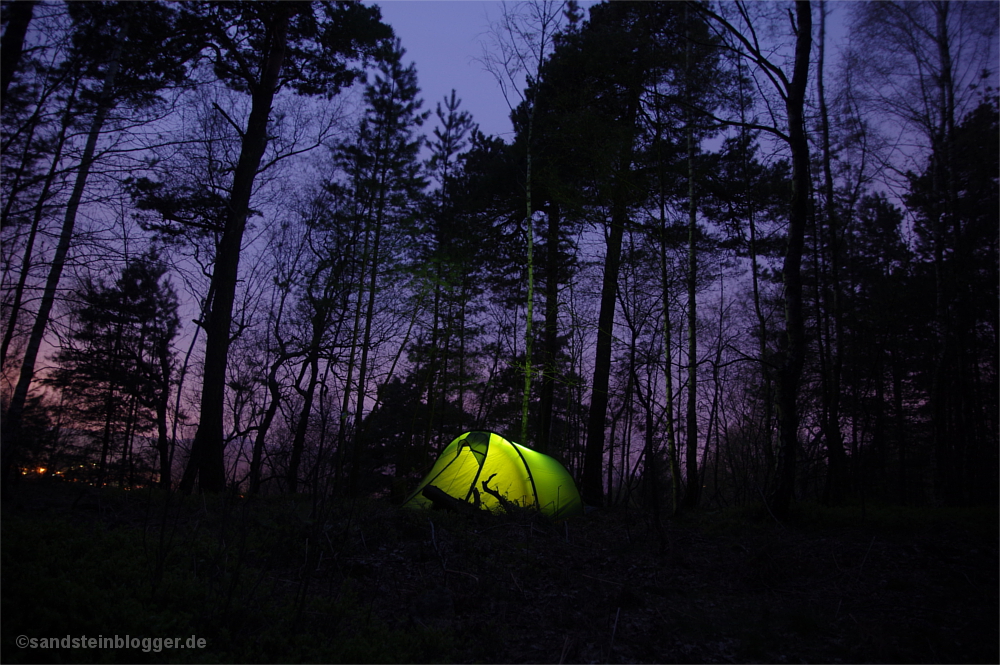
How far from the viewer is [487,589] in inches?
174

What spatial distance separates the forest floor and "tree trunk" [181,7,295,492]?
2.33m

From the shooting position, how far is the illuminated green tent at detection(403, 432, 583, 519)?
26.5ft

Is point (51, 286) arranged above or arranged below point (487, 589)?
above

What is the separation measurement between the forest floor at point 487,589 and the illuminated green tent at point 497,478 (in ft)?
5.84

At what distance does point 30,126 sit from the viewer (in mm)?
4285

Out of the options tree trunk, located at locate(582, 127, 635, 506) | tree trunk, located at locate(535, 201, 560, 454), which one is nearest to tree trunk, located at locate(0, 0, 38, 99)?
tree trunk, located at locate(582, 127, 635, 506)

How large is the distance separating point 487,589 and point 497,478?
4.10 m

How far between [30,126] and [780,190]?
500 inches

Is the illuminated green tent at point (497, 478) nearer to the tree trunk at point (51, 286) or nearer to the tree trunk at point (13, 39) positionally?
the tree trunk at point (51, 286)

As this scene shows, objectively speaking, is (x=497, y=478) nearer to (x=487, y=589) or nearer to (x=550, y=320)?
(x=487, y=589)

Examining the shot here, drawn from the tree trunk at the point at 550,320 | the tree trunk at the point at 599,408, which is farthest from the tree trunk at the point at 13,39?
the tree trunk at the point at 550,320

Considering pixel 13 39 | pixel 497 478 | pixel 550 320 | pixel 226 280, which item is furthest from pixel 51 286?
pixel 550 320

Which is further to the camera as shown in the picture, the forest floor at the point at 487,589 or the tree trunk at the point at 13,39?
the tree trunk at the point at 13,39

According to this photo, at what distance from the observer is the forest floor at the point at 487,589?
3117 millimetres
